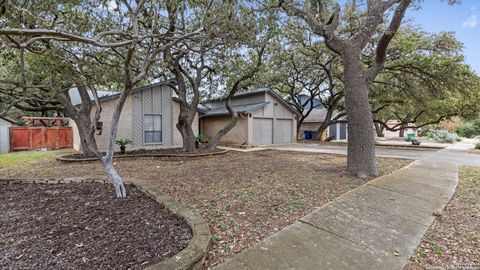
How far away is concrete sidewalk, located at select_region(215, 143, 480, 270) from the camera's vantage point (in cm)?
247

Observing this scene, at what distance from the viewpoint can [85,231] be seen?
2920 mm

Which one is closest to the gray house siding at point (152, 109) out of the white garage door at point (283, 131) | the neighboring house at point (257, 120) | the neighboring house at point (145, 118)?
the neighboring house at point (145, 118)

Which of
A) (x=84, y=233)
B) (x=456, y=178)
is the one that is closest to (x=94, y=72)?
(x=84, y=233)

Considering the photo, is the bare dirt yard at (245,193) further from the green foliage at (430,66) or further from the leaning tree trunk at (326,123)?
the leaning tree trunk at (326,123)

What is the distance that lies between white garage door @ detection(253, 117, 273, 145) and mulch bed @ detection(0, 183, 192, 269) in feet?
39.6

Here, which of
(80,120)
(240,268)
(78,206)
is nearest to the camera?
(240,268)

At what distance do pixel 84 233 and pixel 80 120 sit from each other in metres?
8.16

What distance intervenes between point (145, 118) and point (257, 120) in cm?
722

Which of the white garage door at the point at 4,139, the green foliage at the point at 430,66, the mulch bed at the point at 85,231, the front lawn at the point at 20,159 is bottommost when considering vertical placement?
the mulch bed at the point at 85,231

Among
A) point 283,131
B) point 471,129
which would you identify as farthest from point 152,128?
point 471,129

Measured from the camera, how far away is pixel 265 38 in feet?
28.4

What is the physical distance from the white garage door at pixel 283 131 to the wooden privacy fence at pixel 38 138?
1396 centimetres

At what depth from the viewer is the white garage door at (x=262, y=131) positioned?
52.6 feet

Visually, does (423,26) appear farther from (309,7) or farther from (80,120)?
(80,120)
